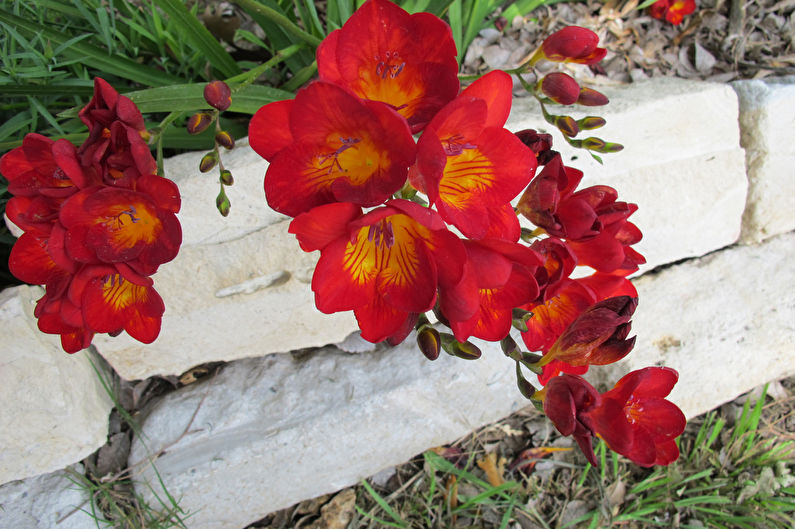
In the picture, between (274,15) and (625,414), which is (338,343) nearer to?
(274,15)

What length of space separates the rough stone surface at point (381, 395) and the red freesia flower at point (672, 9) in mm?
Result: 973

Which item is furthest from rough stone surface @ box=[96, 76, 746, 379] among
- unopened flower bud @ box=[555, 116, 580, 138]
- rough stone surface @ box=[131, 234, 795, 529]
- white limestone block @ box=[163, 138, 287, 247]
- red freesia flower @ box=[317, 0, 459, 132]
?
red freesia flower @ box=[317, 0, 459, 132]

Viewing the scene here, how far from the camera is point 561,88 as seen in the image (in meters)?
1.07

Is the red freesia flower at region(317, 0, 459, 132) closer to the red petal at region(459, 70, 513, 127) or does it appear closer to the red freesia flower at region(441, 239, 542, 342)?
the red petal at region(459, 70, 513, 127)

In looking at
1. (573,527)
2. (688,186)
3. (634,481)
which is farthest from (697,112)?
(573,527)

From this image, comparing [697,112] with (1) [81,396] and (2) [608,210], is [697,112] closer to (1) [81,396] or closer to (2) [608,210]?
(2) [608,210]

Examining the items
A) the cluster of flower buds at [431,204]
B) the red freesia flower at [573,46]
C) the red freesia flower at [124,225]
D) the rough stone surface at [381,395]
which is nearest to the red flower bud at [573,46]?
the red freesia flower at [573,46]

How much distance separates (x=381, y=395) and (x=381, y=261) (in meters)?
1.12

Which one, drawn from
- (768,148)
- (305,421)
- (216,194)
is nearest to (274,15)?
(216,194)

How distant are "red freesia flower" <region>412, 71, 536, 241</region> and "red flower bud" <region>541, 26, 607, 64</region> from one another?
30 cm

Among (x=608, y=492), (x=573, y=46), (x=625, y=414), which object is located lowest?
(x=608, y=492)

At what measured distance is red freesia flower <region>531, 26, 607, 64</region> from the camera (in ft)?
3.51

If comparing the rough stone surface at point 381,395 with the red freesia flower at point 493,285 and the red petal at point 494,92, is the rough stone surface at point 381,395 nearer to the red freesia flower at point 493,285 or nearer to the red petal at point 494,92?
the red freesia flower at point 493,285

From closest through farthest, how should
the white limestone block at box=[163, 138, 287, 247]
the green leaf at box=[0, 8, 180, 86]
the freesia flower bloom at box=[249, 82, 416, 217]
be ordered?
the freesia flower bloom at box=[249, 82, 416, 217]
the green leaf at box=[0, 8, 180, 86]
the white limestone block at box=[163, 138, 287, 247]
